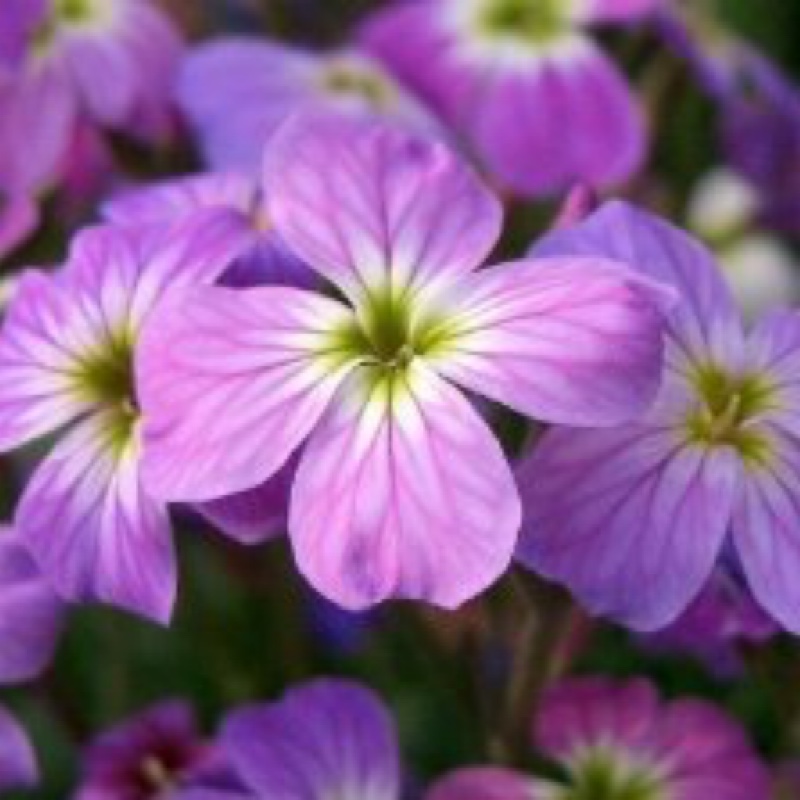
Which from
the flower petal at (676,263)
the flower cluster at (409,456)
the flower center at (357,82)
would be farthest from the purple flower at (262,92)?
the flower petal at (676,263)

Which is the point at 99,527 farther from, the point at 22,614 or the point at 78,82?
the point at 78,82

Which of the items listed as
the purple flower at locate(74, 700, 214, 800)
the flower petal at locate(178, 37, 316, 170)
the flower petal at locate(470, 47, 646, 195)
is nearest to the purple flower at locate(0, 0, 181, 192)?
the flower petal at locate(178, 37, 316, 170)

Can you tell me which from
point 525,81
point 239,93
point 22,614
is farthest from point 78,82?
point 22,614

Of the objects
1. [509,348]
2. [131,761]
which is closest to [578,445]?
[509,348]

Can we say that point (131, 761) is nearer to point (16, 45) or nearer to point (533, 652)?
point (533, 652)

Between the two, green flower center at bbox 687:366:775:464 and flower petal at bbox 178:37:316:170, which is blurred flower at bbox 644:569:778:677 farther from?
flower petal at bbox 178:37:316:170

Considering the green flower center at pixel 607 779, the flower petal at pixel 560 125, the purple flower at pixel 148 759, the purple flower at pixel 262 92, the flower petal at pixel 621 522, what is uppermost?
the flower petal at pixel 621 522

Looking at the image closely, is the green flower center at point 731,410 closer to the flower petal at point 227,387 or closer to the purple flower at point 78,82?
the flower petal at point 227,387
